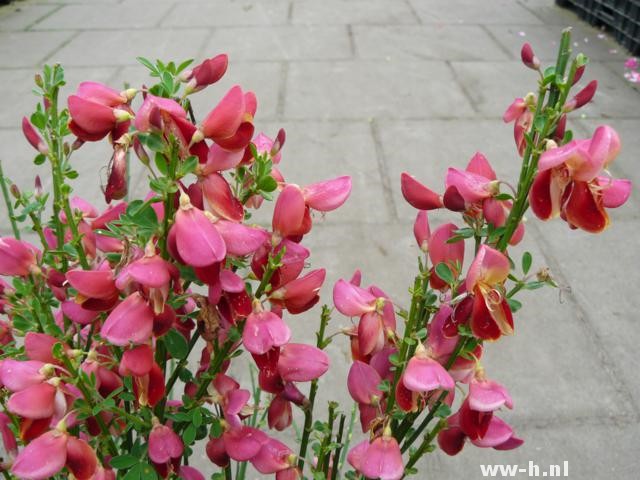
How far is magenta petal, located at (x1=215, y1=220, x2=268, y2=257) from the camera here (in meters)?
0.46

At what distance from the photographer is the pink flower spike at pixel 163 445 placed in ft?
1.82

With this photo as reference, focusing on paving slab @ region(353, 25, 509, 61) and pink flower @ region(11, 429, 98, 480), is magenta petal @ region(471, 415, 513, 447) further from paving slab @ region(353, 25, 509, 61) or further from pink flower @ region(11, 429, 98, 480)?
paving slab @ region(353, 25, 509, 61)

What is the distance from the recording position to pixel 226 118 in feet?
1.49

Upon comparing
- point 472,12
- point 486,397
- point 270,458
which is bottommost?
point 472,12

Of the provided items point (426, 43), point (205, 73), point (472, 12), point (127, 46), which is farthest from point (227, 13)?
point (205, 73)

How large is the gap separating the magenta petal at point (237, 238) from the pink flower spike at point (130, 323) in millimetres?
77

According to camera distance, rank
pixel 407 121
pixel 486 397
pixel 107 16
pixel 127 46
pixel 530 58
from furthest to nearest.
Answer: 1. pixel 107 16
2. pixel 127 46
3. pixel 407 121
4. pixel 530 58
5. pixel 486 397

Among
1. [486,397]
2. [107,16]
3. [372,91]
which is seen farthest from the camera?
[107,16]

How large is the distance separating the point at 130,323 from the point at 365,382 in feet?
0.80

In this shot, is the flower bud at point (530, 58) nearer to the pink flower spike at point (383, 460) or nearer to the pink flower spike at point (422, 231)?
the pink flower spike at point (422, 231)

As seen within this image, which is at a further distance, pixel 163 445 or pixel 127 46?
pixel 127 46

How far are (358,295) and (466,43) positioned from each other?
12.1ft

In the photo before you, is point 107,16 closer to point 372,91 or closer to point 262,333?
point 372,91

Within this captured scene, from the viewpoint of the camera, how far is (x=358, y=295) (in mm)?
592
